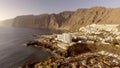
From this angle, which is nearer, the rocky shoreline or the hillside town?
the rocky shoreline

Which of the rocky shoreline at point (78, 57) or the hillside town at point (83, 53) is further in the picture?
the hillside town at point (83, 53)

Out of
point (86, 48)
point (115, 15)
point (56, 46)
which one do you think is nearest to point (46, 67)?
point (86, 48)

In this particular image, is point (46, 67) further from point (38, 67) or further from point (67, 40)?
point (67, 40)

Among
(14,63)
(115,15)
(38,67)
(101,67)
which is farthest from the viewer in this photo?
(115,15)

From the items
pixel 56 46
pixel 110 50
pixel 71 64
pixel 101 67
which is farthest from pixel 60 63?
pixel 56 46

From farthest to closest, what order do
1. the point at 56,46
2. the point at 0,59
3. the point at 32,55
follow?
1. the point at 56,46
2. the point at 32,55
3. the point at 0,59

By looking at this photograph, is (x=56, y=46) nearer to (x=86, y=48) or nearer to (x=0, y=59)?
(x=86, y=48)

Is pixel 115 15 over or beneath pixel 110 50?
over

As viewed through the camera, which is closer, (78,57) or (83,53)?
(78,57)

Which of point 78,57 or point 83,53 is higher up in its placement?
point 78,57

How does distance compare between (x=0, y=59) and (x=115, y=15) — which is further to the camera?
(x=115, y=15)
